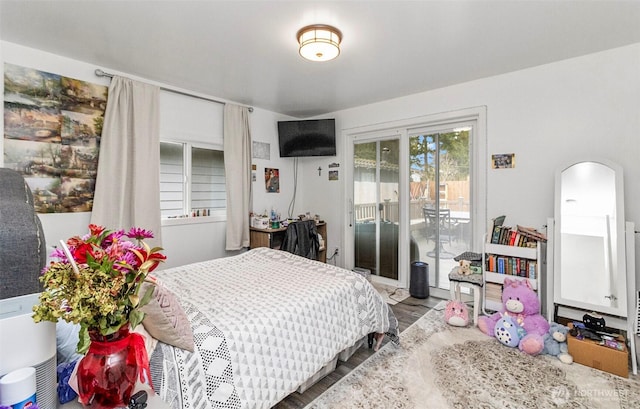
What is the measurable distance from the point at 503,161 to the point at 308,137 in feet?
8.29

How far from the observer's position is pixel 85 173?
2766 millimetres

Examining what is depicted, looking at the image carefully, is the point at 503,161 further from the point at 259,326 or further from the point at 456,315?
the point at 259,326

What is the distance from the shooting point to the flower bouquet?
0.71m

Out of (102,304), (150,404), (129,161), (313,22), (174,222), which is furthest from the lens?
(174,222)

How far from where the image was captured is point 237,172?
3873 millimetres

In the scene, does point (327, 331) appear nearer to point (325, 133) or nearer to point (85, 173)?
point (85, 173)

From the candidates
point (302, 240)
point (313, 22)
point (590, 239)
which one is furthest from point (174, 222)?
point (590, 239)

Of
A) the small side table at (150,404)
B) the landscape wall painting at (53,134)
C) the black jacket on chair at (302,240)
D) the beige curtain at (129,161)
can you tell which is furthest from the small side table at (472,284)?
the landscape wall painting at (53,134)

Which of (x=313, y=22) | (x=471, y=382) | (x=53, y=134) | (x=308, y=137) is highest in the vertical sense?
(x=313, y=22)

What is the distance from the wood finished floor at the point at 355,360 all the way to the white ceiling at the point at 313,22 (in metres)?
2.48

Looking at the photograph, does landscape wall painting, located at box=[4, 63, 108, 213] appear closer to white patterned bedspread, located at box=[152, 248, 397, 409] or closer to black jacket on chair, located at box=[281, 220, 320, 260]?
white patterned bedspread, located at box=[152, 248, 397, 409]

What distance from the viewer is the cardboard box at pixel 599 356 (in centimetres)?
202

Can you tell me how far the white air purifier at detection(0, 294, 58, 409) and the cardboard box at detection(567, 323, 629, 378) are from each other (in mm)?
2997

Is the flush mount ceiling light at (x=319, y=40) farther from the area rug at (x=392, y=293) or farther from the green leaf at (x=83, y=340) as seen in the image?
the area rug at (x=392, y=293)
